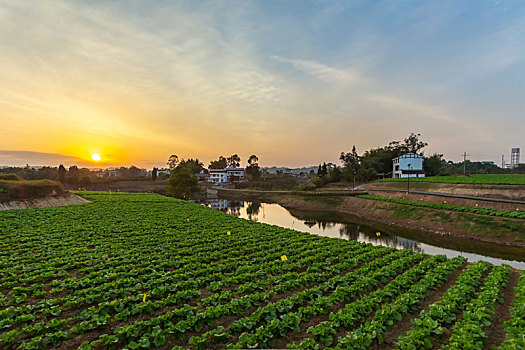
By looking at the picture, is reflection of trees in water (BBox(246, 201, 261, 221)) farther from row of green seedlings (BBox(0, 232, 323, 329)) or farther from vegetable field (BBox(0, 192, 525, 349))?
row of green seedlings (BBox(0, 232, 323, 329))

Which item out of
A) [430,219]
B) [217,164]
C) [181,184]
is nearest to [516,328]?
→ [430,219]

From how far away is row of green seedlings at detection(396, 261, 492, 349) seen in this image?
6.06 metres

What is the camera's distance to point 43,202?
30.8 m

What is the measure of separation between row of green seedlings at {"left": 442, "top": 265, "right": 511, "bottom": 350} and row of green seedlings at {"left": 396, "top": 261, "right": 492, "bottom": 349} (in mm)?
259

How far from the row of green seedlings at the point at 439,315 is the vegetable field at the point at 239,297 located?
3cm

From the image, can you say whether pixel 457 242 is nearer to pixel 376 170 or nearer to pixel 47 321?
pixel 47 321

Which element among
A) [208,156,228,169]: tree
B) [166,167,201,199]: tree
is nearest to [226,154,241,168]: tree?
[208,156,228,169]: tree

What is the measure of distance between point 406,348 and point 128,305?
26.7 feet

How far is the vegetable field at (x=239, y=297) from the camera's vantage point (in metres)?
6.21

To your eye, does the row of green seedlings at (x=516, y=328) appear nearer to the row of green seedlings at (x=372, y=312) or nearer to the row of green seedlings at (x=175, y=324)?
the row of green seedlings at (x=372, y=312)

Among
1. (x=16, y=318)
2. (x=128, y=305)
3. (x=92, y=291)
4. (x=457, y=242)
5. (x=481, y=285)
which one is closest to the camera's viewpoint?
(x=16, y=318)

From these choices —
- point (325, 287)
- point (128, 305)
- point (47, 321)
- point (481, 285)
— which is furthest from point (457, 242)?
point (47, 321)

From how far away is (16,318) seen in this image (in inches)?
259

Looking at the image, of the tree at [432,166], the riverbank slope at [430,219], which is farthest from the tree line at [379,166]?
the riverbank slope at [430,219]
